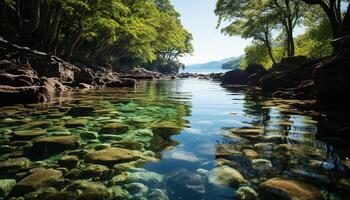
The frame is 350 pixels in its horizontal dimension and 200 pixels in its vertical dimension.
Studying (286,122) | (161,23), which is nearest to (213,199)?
(286,122)

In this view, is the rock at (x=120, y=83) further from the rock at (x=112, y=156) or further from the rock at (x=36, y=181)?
the rock at (x=36, y=181)

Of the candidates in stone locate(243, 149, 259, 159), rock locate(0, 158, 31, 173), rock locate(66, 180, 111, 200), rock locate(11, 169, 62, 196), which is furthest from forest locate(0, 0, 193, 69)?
stone locate(243, 149, 259, 159)

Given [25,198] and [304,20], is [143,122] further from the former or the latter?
[304,20]

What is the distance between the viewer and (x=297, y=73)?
16734 millimetres

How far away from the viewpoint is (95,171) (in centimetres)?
344

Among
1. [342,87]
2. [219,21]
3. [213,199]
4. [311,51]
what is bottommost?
[213,199]

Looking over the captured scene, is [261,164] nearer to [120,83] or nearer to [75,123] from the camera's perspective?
[75,123]

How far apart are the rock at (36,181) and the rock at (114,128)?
2.25 metres

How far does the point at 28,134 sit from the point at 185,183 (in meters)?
3.41

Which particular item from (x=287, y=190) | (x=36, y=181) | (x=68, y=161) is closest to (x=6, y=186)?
(x=36, y=181)

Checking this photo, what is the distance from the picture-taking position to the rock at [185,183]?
296 cm

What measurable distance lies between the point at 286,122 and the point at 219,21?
26483 mm

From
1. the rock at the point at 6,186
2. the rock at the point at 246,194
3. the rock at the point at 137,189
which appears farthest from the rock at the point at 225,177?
the rock at the point at 6,186

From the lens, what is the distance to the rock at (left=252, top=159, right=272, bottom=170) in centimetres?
365
